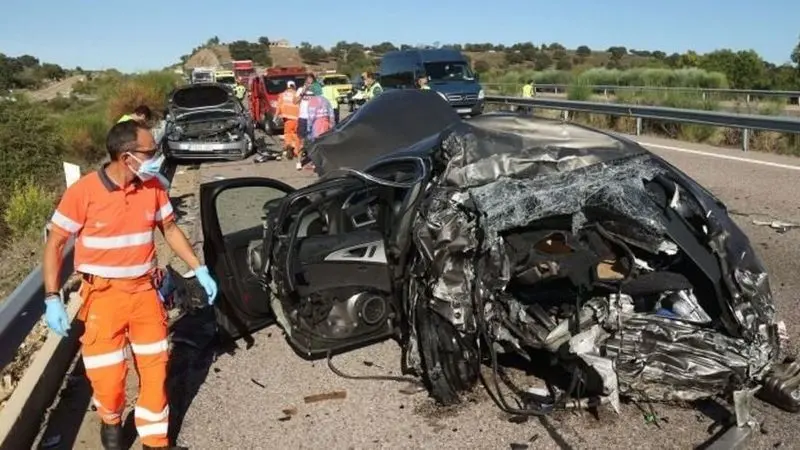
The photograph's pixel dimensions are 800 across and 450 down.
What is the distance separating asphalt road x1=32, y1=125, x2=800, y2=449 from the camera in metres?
3.94

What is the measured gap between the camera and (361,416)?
4367 millimetres

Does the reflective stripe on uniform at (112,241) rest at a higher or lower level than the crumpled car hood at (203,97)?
lower

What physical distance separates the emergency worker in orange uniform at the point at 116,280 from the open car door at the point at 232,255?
1.26 m

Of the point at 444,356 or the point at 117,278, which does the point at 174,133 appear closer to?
the point at 117,278

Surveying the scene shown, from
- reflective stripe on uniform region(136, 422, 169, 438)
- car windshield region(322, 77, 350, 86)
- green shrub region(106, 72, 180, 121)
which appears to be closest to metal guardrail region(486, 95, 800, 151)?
reflective stripe on uniform region(136, 422, 169, 438)

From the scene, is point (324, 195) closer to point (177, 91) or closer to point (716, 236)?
point (716, 236)

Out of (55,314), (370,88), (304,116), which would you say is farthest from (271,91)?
(55,314)

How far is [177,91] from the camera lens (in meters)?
18.5

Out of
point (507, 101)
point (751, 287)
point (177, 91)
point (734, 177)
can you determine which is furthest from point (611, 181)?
point (507, 101)

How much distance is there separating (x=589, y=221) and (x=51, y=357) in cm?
336

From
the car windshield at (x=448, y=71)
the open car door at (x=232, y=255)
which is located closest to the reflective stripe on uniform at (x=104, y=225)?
the open car door at (x=232, y=255)

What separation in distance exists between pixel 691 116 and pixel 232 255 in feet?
45.1

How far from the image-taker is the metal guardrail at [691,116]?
13.8 metres

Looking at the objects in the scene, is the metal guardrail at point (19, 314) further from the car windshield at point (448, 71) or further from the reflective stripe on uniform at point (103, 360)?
the car windshield at point (448, 71)
